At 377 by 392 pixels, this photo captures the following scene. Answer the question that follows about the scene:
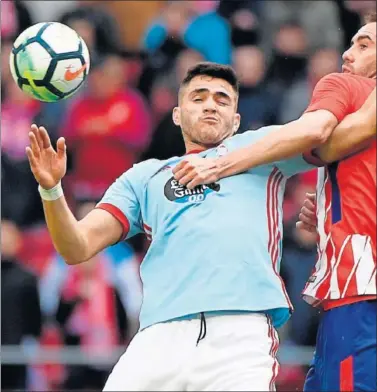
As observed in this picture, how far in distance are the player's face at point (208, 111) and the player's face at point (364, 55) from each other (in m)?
0.80

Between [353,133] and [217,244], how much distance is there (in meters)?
0.92

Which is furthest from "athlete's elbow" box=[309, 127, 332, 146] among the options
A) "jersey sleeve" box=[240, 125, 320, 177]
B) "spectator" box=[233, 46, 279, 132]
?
"spectator" box=[233, 46, 279, 132]

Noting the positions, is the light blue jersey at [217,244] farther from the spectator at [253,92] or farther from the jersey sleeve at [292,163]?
the spectator at [253,92]

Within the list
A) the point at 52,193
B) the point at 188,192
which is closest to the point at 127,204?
the point at 188,192

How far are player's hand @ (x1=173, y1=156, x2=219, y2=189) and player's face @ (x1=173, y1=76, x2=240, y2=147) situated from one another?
14.8 inches

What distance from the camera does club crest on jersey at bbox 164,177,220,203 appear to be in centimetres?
673

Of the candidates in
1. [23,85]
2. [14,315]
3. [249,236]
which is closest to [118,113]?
[14,315]

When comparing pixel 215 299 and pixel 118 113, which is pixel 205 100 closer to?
pixel 215 299

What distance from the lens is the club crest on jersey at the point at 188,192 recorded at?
6.73m

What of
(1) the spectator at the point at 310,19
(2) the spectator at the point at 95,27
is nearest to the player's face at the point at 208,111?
(2) the spectator at the point at 95,27

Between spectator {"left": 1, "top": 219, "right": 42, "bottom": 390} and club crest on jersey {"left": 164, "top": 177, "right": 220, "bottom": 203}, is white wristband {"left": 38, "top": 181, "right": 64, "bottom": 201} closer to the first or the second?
club crest on jersey {"left": 164, "top": 177, "right": 220, "bottom": 203}

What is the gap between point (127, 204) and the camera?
7.03 metres

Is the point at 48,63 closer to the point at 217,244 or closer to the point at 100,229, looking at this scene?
the point at 100,229

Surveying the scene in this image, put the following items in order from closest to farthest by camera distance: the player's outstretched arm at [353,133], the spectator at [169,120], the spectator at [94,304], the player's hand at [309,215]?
1. the player's outstretched arm at [353,133]
2. the player's hand at [309,215]
3. the spectator at [94,304]
4. the spectator at [169,120]
